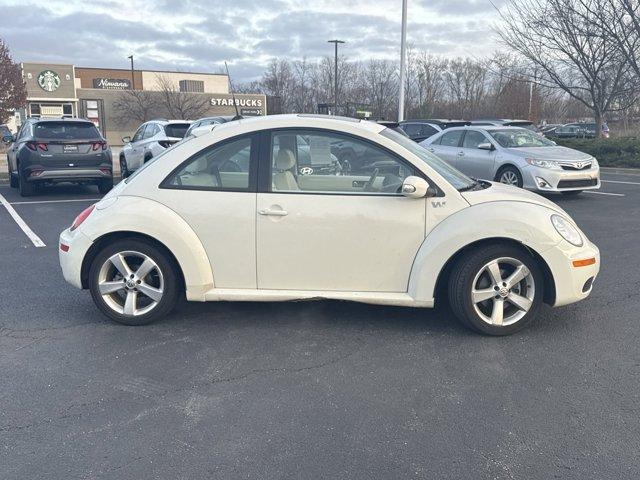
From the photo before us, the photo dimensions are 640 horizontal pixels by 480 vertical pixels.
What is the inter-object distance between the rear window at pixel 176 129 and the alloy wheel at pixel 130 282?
10000mm

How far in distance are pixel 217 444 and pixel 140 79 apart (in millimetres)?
71895

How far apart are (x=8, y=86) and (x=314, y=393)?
2711 cm

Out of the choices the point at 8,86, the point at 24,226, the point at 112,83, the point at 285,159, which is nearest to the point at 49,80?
the point at 112,83

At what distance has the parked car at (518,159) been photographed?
1112cm

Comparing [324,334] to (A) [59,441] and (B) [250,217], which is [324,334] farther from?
(A) [59,441]

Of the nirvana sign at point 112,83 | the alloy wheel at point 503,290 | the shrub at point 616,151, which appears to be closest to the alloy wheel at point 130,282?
the alloy wheel at point 503,290

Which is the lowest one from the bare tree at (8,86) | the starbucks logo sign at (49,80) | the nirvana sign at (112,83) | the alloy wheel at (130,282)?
the alloy wheel at (130,282)

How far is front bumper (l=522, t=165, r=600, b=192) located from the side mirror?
25.2 ft

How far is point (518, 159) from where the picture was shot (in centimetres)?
1145

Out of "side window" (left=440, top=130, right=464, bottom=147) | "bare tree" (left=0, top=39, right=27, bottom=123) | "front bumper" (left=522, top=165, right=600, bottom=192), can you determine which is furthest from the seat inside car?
"bare tree" (left=0, top=39, right=27, bottom=123)

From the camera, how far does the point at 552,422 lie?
319 cm

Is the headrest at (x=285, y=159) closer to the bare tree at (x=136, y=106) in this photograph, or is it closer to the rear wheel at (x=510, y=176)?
the rear wheel at (x=510, y=176)

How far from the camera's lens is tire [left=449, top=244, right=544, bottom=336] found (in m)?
4.25

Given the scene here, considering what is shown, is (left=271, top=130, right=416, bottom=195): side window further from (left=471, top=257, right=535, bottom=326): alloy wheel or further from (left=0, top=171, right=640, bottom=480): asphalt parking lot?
(left=0, top=171, right=640, bottom=480): asphalt parking lot
